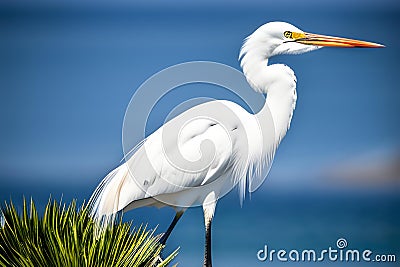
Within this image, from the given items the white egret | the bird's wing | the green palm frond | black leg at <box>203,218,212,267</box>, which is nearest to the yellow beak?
the white egret

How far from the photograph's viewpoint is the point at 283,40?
15.0 ft

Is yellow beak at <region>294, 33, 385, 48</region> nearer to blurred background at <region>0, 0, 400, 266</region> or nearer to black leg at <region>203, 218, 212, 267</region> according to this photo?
blurred background at <region>0, 0, 400, 266</region>

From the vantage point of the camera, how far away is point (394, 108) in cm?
486

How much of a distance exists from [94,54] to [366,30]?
1640 mm

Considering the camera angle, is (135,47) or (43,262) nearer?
(43,262)

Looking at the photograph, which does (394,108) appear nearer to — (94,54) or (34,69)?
(94,54)

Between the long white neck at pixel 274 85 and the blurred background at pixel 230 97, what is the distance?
0.97ft

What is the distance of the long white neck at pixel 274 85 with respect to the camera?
4.49 m

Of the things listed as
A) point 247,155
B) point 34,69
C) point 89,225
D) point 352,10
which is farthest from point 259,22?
point 89,225

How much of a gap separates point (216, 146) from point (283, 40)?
0.73 metres

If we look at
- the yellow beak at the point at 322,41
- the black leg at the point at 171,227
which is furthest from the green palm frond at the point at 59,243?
the yellow beak at the point at 322,41

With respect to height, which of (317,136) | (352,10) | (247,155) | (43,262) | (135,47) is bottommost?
(43,262)

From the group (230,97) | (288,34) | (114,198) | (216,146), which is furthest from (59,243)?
(288,34)

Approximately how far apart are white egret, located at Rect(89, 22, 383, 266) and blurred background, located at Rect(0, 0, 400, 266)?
222 mm
